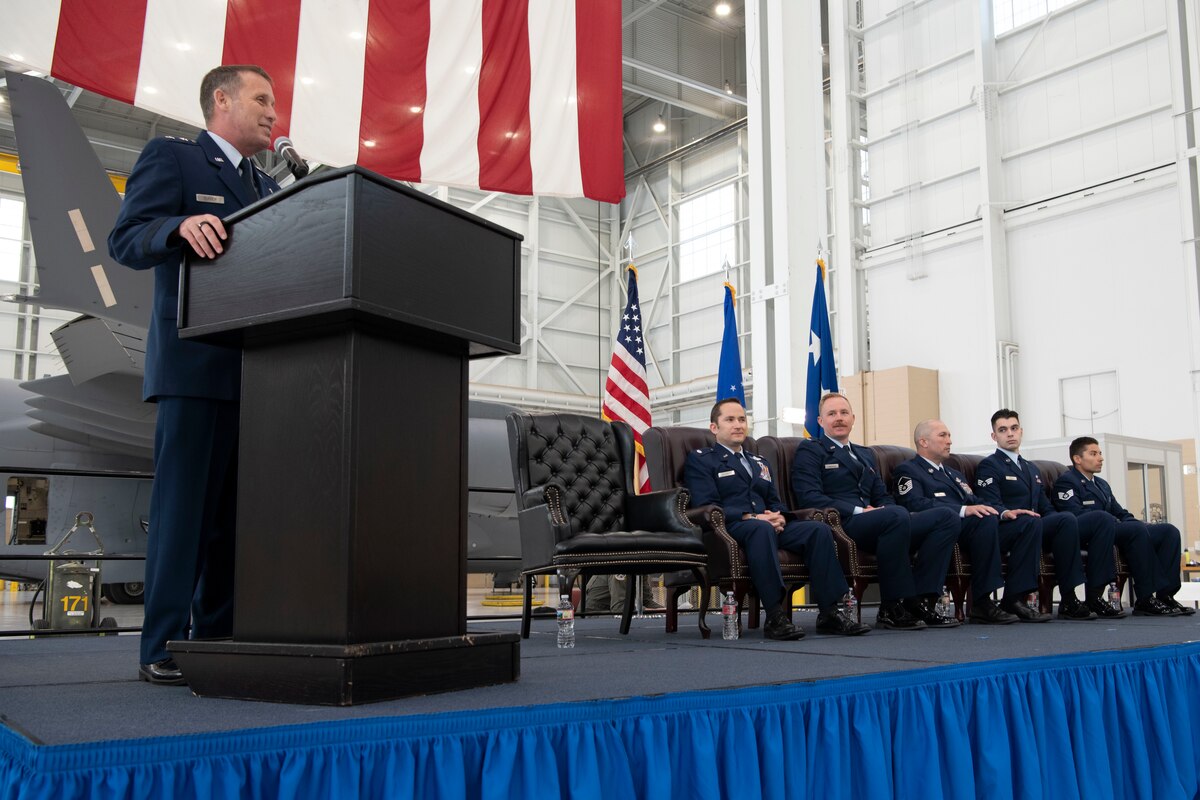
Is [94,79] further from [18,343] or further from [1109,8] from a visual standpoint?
[18,343]

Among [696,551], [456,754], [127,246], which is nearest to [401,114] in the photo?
[696,551]

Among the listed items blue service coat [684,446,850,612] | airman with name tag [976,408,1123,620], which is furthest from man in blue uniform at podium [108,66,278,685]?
airman with name tag [976,408,1123,620]

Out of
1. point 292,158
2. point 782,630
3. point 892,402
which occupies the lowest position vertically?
point 782,630


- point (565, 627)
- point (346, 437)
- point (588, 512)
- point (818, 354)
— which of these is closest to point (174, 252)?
point (346, 437)

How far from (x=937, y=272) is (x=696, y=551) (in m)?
10.5

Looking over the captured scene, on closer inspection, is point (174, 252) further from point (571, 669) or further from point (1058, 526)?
point (1058, 526)

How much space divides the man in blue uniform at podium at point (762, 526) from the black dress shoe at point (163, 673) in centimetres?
228

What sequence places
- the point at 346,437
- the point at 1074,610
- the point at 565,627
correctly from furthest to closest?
the point at 1074,610, the point at 565,627, the point at 346,437

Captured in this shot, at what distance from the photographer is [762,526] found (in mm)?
3787

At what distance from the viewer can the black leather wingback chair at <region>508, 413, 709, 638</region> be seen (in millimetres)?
3760

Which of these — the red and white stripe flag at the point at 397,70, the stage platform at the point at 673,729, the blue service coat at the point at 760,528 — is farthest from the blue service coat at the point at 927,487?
the red and white stripe flag at the point at 397,70

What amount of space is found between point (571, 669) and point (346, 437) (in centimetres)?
101

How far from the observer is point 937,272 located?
1316 centimetres

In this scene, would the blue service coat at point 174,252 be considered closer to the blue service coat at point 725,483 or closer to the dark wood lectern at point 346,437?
the dark wood lectern at point 346,437
